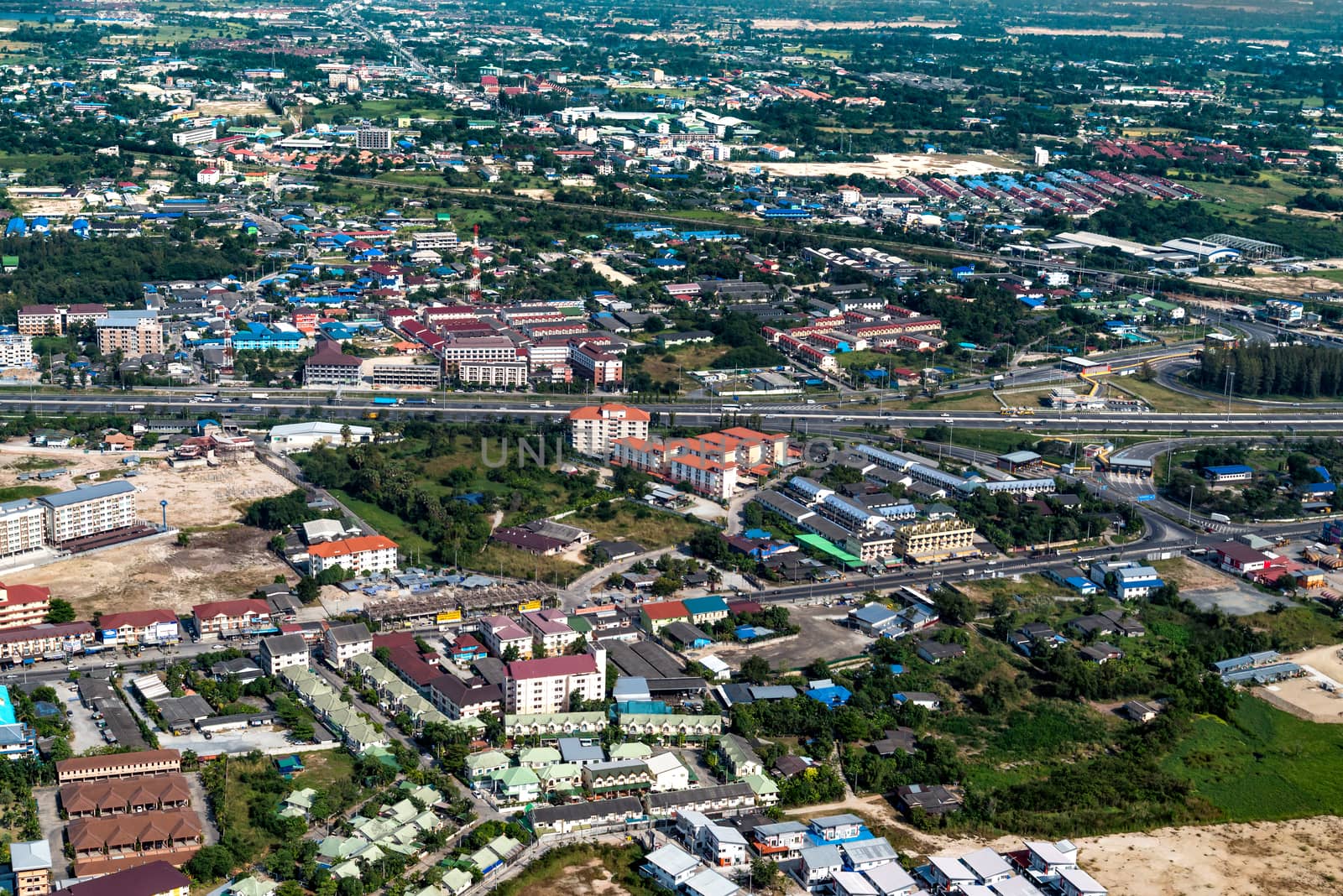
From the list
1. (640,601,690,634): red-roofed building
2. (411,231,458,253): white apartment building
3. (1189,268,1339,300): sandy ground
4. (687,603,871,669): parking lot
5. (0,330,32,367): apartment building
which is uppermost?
(411,231,458,253): white apartment building

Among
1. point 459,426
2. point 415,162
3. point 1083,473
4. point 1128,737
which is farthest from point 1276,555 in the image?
point 415,162

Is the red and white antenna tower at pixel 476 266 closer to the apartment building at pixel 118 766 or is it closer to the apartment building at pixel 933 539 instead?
the apartment building at pixel 933 539

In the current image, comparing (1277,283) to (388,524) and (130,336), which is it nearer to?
(388,524)

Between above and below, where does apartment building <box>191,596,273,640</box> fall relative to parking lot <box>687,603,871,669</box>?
above

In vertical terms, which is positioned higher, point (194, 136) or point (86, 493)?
point (194, 136)

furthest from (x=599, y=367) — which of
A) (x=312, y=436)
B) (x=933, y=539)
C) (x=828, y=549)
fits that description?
(x=933, y=539)

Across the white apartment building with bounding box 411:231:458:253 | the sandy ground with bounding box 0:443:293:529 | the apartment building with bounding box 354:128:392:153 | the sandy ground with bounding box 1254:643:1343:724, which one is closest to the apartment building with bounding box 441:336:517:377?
the sandy ground with bounding box 0:443:293:529

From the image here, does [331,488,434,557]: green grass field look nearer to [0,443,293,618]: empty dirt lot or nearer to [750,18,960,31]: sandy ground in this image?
[0,443,293,618]: empty dirt lot
